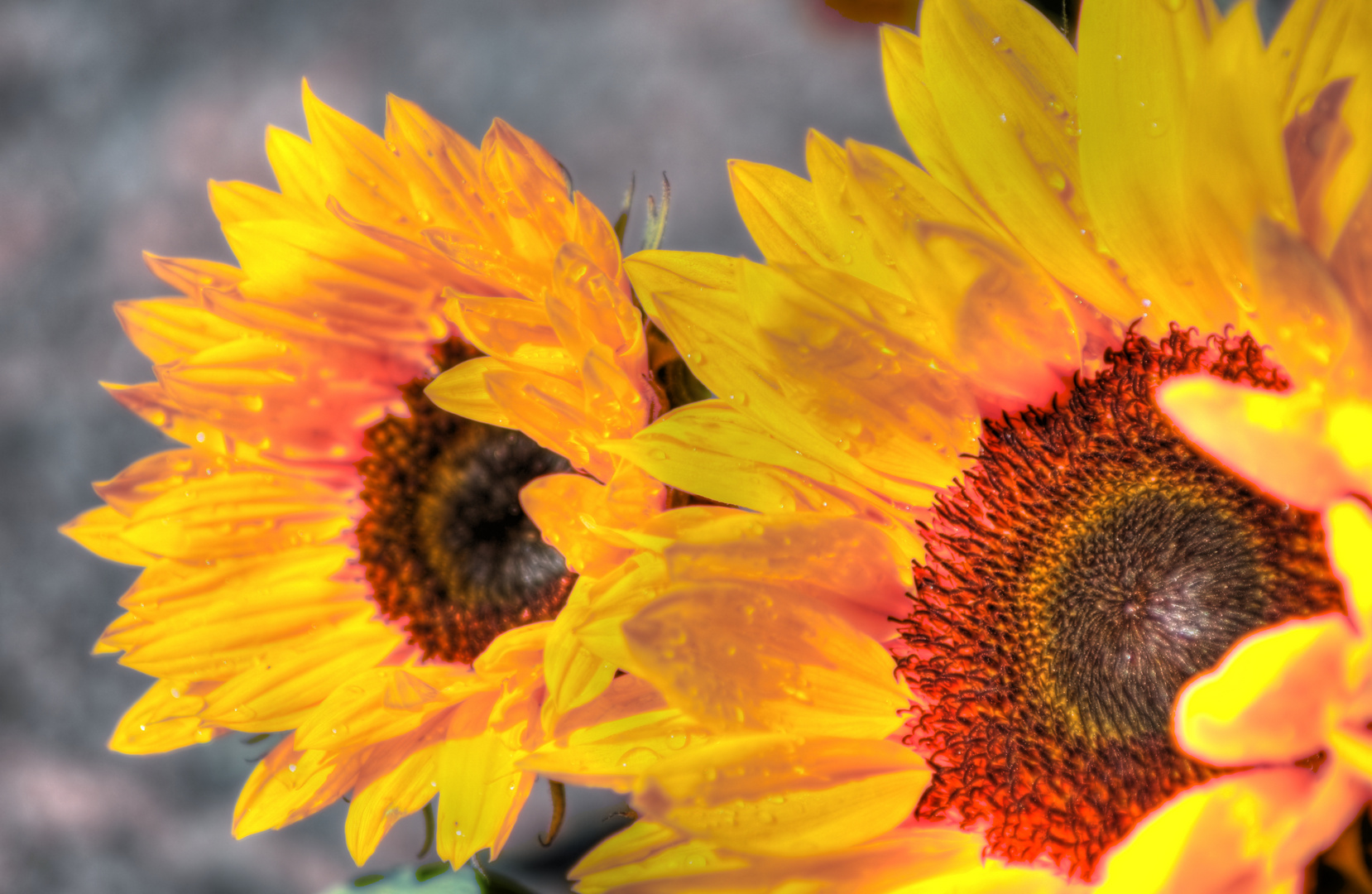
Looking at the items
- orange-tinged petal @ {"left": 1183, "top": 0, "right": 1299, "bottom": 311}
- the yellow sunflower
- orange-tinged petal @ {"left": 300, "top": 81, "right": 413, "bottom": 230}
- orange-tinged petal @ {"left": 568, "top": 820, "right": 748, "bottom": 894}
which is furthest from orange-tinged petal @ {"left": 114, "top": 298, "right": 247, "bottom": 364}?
orange-tinged petal @ {"left": 1183, "top": 0, "right": 1299, "bottom": 311}

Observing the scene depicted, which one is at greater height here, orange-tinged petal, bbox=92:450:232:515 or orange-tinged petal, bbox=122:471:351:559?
orange-tinged petal, bbox=92:450:232:515

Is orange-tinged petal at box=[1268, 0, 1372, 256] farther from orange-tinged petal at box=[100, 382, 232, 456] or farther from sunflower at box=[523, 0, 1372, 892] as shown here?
orange-tinged petal at box=[100, 382, 232, 456]

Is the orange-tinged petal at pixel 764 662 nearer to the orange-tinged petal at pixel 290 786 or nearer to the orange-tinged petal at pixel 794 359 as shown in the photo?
the orange-tinged petal at pixel 794 359

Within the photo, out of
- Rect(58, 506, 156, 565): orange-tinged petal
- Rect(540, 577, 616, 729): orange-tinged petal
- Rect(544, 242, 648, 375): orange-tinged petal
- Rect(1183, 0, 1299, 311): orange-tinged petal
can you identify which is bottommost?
Rect(58, 506, 156, 565): orange-tinged petal

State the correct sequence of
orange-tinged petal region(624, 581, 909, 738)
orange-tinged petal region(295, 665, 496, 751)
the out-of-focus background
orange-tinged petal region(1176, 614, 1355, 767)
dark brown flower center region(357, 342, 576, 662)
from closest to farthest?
orange-tinged petal region(1176, 614, 1355, 767) < orange-tinged petal region(624, 581, 909, 738) < orange-tinged petal region(295, 665, 496, 751) < dark brown flower center region(357, 342, 576, 662) < the out-of-focus background

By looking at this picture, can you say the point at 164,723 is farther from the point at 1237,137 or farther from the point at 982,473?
the point at 1237,137

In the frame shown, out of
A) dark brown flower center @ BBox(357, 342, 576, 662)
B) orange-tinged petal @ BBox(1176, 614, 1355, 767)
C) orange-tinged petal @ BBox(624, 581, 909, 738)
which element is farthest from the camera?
dark brown flower center @ BBox(357, 342, 576, 662)

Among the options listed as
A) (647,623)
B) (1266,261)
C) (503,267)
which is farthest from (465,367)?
(1266,261)

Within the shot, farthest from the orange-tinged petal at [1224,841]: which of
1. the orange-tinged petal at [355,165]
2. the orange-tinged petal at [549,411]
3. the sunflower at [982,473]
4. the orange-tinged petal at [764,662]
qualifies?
the orange-tinged petal at [355,165]
